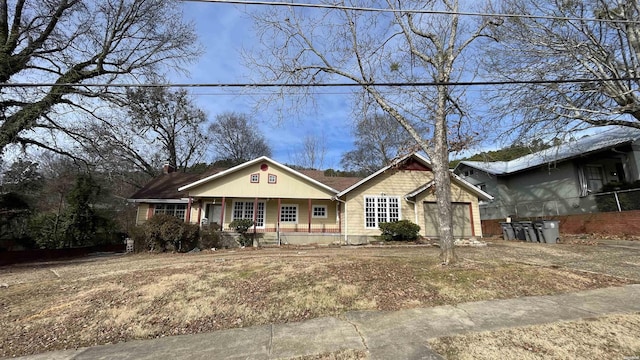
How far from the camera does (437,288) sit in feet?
20.5

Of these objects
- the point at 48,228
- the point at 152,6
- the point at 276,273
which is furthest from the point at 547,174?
the point at 48,228

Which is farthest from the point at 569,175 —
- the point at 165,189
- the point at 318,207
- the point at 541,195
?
the point at 165,189

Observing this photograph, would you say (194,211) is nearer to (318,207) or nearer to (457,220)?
(318,207)

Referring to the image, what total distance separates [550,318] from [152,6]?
20.7 meters

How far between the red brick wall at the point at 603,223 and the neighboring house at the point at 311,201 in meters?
4.66

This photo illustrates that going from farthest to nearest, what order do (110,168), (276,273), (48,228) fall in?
(110,168)
(48,228)
(276,273)

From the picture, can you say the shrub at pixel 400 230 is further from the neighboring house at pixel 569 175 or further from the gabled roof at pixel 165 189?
the gabled roof at pixel 165 189

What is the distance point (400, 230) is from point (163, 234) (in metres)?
12.2

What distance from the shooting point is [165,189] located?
22609mm

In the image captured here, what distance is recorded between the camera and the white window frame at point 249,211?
68.0 feet

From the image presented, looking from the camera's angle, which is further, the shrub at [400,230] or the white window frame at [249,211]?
the white window frame at [249,211]

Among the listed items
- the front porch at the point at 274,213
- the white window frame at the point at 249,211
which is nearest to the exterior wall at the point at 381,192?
the front porch at the point at 274,213

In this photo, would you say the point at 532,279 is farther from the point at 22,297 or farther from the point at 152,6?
the point at 152,6

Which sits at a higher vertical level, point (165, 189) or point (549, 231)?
point (165, 189)
